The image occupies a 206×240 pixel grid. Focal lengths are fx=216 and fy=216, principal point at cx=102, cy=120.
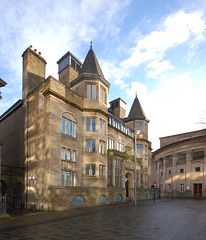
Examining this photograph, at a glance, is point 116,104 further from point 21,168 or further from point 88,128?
point 21,168

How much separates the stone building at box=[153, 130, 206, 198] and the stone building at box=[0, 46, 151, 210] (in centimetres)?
2601

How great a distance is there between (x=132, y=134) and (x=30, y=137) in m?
23.7

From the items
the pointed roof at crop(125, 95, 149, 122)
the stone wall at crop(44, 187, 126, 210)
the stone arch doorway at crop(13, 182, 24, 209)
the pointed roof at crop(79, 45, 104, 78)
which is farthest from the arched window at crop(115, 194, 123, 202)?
the pointed roof at crop(125, 95, 149, 122)

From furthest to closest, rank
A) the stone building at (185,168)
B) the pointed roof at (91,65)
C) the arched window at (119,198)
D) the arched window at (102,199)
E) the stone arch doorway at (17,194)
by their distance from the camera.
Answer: the stone building at (185,168) → the arched window at (119,198) → the pointed roof at (91,65) → the arched window at (102,199) → the stone arch doorway at (17,194)

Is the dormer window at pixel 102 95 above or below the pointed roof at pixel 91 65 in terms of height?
below

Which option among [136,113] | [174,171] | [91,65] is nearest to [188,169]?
[174,171]

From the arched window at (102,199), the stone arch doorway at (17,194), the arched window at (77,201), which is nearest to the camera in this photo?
the arched window at (77,201)

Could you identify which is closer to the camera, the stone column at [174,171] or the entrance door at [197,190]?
the entrance door at [197,190]

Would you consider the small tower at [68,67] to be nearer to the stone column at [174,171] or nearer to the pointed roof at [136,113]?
the pointed roof at [136,113]

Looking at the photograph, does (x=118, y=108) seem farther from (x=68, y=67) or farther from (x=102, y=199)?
(x=102, y=199)

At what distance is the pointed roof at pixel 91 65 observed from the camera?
28.6 meters

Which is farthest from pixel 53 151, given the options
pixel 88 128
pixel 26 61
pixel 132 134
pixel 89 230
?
pixel 132 134

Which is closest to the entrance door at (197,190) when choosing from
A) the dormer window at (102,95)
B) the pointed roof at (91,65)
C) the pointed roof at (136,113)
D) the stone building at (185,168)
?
the stone building at (185,168)

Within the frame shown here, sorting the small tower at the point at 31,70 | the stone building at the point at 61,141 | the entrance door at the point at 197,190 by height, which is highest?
the small tower at the point at 31,70
